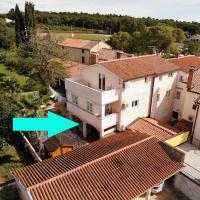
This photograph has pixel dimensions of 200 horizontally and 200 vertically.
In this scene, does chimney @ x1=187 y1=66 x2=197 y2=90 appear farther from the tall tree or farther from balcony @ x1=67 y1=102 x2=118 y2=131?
the tall tree

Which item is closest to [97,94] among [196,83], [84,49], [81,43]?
[196,83]

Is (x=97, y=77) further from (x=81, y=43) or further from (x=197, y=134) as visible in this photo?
(x=81, y=43)

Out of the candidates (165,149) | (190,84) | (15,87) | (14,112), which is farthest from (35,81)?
(165,149)

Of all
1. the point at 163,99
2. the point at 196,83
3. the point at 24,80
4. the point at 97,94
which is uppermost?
the point at 196,83

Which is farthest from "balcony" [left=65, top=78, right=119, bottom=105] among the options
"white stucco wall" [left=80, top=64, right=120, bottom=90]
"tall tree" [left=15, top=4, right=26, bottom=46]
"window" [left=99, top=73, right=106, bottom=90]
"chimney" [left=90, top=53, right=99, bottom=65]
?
"tall tree" [left=15, top=4, right=26, bottom=46]

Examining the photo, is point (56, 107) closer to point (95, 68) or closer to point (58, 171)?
point (95, 68)
